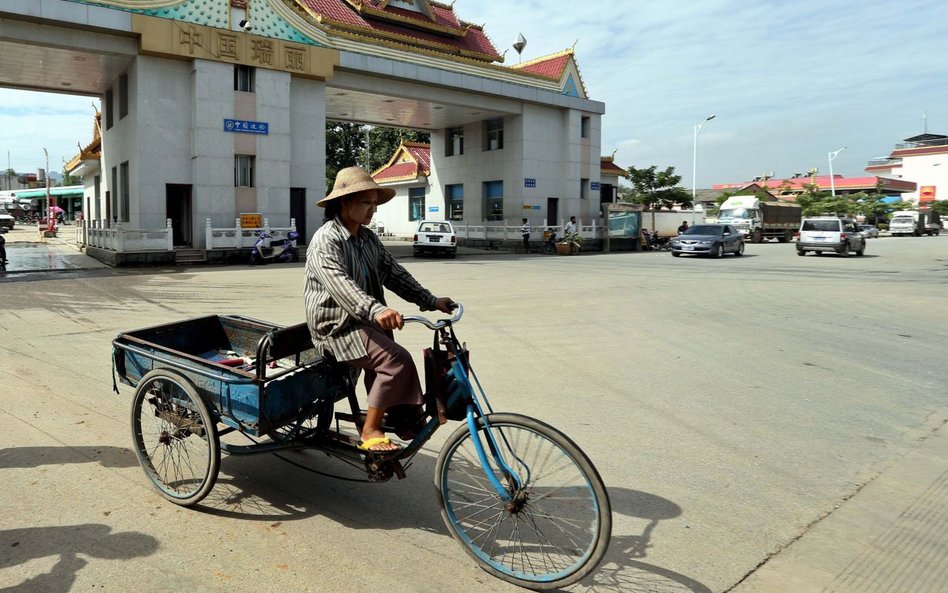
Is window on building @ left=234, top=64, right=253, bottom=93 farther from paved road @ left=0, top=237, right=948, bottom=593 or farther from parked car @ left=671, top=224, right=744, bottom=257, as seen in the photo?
parked car @ left=671, top=224, right=744, bottom=257

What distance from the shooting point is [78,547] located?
10.2 feet

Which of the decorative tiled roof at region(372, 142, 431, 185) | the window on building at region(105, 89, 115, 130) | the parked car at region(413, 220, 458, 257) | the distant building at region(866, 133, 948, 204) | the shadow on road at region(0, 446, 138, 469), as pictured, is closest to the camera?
the shadow on road at region(0, 446, 138, 469)

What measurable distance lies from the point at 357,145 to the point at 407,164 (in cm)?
1488

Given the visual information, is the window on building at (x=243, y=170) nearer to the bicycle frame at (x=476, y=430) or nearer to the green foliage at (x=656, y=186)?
the bicycle frame at (x=476, y=430)

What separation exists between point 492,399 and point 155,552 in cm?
306

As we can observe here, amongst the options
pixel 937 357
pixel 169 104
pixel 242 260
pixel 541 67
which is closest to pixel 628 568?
pixel 937 357

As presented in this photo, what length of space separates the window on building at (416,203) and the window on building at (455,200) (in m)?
4.20

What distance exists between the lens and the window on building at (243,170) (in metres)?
22.6

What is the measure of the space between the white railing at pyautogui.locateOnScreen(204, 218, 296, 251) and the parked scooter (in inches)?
8.6

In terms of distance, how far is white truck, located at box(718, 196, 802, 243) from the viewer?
136ft

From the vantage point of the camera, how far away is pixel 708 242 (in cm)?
2577

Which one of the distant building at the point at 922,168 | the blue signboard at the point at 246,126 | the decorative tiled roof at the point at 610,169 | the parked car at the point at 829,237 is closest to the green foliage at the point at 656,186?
the decorative tiled roof at the point at 610,169

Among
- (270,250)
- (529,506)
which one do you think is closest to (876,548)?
(529,506)

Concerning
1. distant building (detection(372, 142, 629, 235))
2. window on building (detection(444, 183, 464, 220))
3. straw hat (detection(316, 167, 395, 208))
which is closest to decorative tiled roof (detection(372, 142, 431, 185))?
distant building (detection(372, 142, 629, 235))
